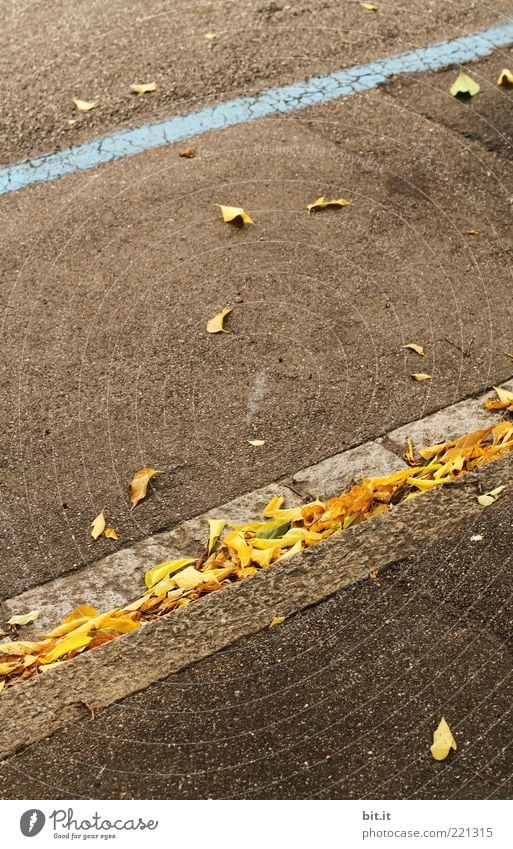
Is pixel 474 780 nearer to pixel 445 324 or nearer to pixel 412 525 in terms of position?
pixel 412 525

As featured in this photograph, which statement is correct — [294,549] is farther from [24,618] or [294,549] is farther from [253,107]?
[253,107]

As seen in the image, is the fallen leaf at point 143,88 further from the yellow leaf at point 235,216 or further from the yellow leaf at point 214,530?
the yellow leaf at point 214,530

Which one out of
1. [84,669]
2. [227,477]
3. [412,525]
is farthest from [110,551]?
[412,525]

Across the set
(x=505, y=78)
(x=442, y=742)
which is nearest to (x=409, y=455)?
(x=442, y=742)

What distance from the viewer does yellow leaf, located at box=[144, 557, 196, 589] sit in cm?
324

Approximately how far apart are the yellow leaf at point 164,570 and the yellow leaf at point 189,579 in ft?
0.14

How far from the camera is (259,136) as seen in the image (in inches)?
195

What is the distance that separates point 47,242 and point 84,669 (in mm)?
2174

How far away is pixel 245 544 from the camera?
128 inches

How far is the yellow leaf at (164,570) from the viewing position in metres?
3.24

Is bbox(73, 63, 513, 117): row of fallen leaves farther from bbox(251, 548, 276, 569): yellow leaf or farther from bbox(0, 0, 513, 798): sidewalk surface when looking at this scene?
bbox(251, 548, 276, 569): yellow leaf

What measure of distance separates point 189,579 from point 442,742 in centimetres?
95

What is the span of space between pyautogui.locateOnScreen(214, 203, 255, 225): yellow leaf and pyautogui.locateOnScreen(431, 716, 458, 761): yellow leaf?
8.25 ft

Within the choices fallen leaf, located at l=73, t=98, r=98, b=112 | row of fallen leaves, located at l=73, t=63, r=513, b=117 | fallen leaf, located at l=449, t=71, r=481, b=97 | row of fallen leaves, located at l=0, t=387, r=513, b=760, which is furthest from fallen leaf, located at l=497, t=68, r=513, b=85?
row of fallen leaves, located at l=0, t=387, r=513, b=760
